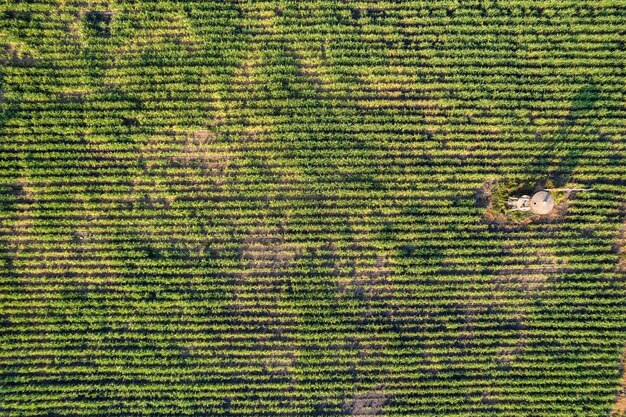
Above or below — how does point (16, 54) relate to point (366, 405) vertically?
above

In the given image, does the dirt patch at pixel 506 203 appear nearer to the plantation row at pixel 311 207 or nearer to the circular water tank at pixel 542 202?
the plantation row at pixel 311 207

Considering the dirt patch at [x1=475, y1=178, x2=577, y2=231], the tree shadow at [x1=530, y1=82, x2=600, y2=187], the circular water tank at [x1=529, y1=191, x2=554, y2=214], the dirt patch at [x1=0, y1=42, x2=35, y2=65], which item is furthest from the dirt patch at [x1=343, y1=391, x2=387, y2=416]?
the dirt patch at [x1=0, y1=42, x2=35, y2=65]

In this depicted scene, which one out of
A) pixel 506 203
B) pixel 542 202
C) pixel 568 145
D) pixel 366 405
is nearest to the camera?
pixel 542 202

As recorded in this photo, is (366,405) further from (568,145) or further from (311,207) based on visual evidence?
(568,145)

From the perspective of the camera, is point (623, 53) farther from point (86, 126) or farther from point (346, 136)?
point (86, 126)

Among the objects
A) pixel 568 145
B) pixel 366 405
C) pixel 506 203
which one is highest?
pixel 568 145

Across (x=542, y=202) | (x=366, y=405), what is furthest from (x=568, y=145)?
(x=366, y=405)

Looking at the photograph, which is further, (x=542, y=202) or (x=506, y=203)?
(x=506, y=203)

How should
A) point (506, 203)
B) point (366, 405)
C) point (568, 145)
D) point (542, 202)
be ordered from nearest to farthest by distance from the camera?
1. point (542, 202)
2. point (366, 405)
3. point (506, 203)
4. point (568, 145)
